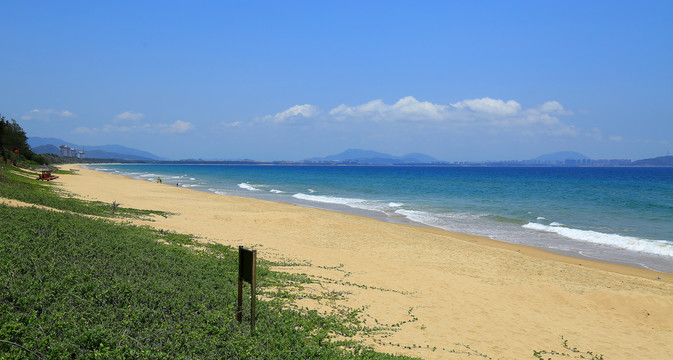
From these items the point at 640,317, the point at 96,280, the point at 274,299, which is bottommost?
the point at 640,317

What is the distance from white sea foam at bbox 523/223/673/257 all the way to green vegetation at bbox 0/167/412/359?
19.6 m

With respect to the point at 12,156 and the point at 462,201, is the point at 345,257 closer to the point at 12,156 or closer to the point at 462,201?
the point at 462,201

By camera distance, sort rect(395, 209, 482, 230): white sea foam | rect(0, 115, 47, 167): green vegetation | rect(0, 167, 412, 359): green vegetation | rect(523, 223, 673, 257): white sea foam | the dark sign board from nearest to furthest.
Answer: rect(0, 167, 412, 359): green vegetation
the dark sign board
rect(523, 223, 673, 257): white sea foam
rect(395, 209, 482, 230): white sea foam
rect(0, 115, 47, 167): green vegetation

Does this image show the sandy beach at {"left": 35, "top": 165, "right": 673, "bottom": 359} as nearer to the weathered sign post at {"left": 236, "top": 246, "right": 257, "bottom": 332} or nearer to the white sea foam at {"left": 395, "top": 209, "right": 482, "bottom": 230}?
the weathered sign post at {"left": 236, "top": 246, "right": 257, "bottom": 332}

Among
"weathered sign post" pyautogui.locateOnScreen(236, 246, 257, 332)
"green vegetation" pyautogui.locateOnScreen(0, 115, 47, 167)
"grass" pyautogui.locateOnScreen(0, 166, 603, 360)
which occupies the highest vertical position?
"green vegetation" pyautogui.locateOnScreen(0, 115, 47, 167)

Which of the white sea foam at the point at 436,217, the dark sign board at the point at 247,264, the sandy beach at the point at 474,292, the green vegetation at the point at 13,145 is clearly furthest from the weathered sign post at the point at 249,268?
the green vegetation at the point at 13,145

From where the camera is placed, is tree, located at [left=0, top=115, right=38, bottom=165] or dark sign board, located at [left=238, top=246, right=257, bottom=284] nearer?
dark sign board, located at [left=238, top=246, right=257, bottom=284]

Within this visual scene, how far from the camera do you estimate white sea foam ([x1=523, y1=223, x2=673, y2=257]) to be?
21658 mm

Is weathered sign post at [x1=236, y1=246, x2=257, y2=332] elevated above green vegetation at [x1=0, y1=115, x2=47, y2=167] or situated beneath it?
situated beneath

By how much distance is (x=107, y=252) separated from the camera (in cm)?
949

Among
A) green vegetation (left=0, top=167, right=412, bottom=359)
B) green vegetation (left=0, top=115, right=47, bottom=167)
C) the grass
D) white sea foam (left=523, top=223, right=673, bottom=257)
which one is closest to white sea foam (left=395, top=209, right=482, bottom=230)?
white sea foam (left=523, top=223, right=673, bottom=257)

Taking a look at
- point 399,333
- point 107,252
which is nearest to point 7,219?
point 107,252

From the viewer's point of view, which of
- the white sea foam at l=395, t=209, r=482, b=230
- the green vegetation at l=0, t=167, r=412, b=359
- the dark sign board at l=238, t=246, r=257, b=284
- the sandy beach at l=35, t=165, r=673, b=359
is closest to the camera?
the green vegetation at l=0, t=167, r=412, b=359

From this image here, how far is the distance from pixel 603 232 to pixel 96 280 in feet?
93.1
